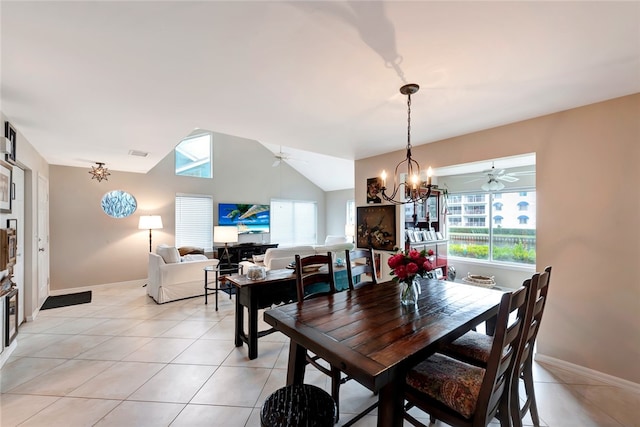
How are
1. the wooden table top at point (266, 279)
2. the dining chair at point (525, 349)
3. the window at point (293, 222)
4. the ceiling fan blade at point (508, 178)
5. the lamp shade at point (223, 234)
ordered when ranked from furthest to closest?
the window at point (293, 222), the lamp shade at point (223, 234), the ceiling fan blade at point (508, 178), the wooden table top at point (266, 279), the dining chair at point (525, 349)

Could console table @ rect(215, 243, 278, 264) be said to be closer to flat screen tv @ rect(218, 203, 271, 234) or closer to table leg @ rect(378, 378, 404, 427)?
flat screen tv @ rect(218, 203, 271, 234)

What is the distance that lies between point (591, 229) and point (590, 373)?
1.28 m

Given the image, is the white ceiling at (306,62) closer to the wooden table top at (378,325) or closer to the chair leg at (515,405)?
the wooden table top at (378,325)

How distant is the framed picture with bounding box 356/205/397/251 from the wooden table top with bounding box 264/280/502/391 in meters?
→ 1.83

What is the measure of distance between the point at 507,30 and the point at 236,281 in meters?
2.93

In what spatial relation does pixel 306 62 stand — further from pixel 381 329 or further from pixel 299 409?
pixel 299 409

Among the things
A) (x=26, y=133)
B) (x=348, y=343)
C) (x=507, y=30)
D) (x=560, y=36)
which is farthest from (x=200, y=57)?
(x=26, y=133)

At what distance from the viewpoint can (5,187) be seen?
2.58 meters

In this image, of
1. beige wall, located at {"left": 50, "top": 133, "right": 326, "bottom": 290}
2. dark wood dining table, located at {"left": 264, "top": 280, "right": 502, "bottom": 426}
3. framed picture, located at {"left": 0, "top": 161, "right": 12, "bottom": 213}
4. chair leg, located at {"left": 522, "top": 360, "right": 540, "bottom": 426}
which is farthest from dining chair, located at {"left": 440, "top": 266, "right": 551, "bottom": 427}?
beige wall, located at {"left": 50, "top": 133, "right": 326, "bottom": 290}

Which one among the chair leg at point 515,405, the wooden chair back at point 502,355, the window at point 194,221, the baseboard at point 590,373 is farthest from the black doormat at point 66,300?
the baseboard at point 590,373

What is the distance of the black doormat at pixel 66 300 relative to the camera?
4.20 meters

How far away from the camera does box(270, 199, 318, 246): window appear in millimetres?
7980

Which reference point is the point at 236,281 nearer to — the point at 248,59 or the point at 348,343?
the point at 348,343

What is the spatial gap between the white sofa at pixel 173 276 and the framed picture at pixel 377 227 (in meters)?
2.80
